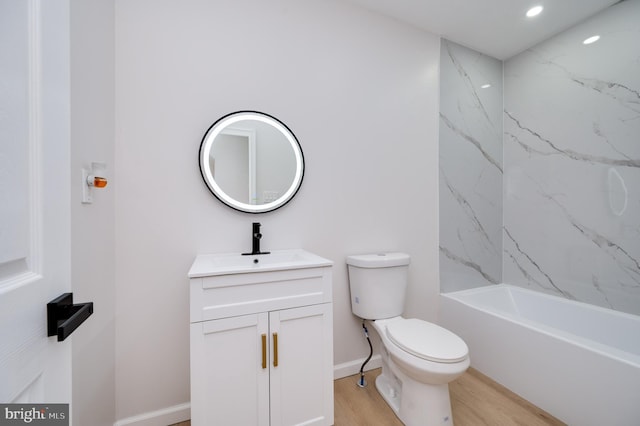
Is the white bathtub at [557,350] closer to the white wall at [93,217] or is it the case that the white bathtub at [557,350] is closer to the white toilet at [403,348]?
the white toilet at [403,348]

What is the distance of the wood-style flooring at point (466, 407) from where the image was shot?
1.46 meters

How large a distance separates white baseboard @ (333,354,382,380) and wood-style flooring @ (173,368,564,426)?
A: 38mm

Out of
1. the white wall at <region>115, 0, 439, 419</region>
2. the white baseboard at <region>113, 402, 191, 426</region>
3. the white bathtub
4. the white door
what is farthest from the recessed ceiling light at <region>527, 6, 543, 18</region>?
the white baseboard at <region>113, 402, 191, 426</region>

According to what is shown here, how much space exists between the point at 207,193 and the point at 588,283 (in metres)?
2.87

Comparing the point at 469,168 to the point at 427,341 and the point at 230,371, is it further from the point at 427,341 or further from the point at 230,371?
the point at 230,371

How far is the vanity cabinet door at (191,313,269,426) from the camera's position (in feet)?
3.65

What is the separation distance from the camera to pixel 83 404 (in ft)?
3.30

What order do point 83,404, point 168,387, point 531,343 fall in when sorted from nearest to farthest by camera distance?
point 83,404
point 168,387
point 531,343

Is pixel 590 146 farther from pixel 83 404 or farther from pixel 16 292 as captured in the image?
pixel 83 404

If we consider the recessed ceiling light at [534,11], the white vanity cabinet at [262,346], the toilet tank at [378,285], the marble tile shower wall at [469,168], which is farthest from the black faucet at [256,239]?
the recessed ceiling light at [534,11]

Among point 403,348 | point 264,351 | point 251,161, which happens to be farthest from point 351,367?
point 251,161

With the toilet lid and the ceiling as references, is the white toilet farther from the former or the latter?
the ceiling

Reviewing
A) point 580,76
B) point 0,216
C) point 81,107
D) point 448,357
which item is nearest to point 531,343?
point 448,357

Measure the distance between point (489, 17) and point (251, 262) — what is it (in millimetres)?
2542
